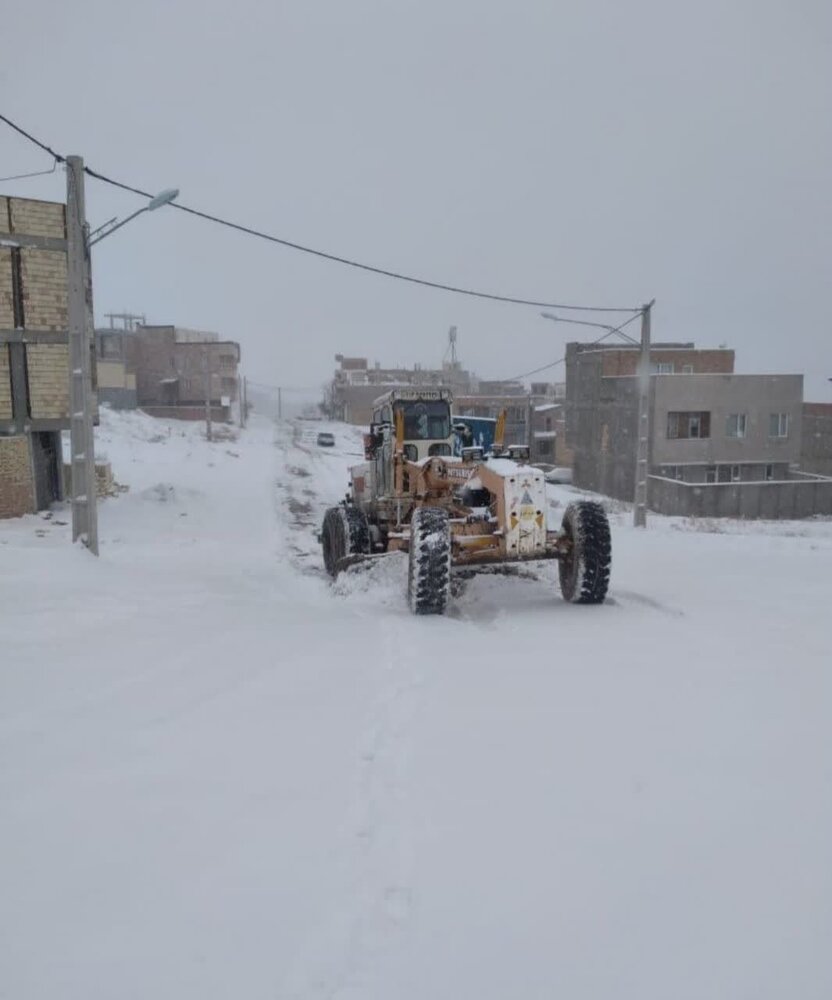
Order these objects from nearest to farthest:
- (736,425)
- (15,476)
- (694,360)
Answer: (15,476), (736,425), (694,360)

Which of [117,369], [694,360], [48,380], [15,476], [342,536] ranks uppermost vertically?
[117,369]

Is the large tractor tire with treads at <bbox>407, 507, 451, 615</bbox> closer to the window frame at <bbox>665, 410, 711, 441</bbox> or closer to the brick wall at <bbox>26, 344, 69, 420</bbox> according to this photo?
the brick wall at <bbox>26, 344, 69, 420</bbox>

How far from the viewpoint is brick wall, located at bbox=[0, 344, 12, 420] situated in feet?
57.7

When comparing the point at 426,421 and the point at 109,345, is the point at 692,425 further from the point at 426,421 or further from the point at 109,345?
the point at 109,345

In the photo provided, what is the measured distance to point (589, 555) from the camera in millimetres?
9836

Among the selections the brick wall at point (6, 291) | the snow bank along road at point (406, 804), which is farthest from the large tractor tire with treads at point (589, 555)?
the brick wall at point (6, 291)

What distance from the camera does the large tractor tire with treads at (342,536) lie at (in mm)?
12461

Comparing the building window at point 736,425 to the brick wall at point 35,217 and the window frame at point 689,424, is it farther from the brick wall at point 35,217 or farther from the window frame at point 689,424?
the brick wall at point 35,217

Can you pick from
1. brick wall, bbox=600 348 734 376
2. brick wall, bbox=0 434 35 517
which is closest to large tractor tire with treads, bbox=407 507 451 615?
brick wall, bbox=0 434 35 517

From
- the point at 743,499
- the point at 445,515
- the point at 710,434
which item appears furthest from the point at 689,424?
the point at 445,515

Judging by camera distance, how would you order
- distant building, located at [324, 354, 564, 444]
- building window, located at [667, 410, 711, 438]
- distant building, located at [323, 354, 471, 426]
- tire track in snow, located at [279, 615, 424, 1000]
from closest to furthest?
tire track in snow, located at [279, 615, 424, 1000], building window, located at [667, 410, 711, 438], distant building, located at [324, 354, 564, 444], distant building, located at [323, 354, 471, 426]

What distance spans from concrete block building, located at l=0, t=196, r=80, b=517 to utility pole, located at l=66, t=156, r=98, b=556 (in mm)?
7154

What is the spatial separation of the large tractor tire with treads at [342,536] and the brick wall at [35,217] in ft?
32.3

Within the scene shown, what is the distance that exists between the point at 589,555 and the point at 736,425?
2874cm
